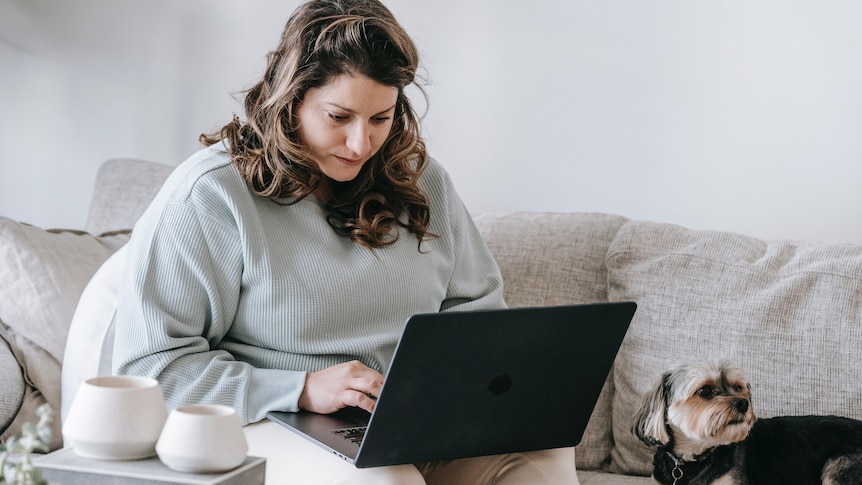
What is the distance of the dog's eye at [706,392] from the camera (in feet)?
5.06

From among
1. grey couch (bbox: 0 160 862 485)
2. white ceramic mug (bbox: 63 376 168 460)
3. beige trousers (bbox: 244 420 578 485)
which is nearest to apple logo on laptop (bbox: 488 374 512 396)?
beige trousers (bbox: 244 420 578 485)

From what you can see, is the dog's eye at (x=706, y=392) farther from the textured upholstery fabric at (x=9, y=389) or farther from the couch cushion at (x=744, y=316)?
the textured upholstery fabric at (x=9, y=389)

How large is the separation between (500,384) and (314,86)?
615mm

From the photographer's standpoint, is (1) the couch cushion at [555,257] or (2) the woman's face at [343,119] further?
(1) the couch cushion at [555,257]

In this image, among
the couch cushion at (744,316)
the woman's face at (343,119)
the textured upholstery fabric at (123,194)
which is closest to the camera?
the woman's face at (343,119)

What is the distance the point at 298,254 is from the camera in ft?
4.99

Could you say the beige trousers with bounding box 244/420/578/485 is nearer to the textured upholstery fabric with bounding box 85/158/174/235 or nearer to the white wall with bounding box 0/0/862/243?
the white wall with bounding box 0/0/862/243

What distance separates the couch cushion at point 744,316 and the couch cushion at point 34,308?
1.13 meters

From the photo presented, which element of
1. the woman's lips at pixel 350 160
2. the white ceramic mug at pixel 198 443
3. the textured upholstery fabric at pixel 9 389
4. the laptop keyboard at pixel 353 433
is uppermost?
the woman's lips at pixel 350 160

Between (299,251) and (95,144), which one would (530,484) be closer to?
(299,251)

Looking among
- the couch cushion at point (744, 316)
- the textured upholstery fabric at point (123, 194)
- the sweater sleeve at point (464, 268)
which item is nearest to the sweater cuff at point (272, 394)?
the sweater sleeve at point (464, 268)

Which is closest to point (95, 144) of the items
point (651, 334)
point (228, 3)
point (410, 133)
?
point (228, 3)

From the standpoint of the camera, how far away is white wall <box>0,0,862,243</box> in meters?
2.10

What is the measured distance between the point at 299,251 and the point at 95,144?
1.62 m
